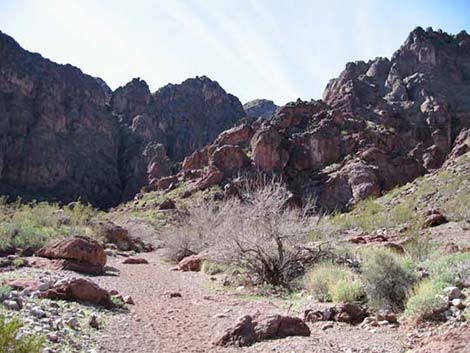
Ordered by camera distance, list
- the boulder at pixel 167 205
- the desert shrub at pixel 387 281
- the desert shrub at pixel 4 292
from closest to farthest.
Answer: the desert shrub at pixel 4 292
the desert shrub at pixel 387 281
the boulder at pixel 167 205

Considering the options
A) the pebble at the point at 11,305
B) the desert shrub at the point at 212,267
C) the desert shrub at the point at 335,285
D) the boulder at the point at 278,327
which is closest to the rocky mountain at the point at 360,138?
the desert shrub at the point at 212,267

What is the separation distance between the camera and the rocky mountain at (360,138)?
4881 cm

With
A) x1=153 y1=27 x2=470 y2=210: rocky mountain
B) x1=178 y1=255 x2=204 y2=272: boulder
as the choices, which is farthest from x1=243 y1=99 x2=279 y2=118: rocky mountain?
x1=178 y1=255 x2=204 y2=272: boulder

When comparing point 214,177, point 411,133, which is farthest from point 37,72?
point 411,133

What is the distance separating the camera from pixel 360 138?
174 feet

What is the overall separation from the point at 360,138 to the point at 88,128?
187ft

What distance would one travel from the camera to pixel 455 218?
77.1 feet

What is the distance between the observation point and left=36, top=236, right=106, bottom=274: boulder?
16219 mm

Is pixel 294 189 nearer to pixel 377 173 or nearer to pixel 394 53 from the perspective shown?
pixel 377 173

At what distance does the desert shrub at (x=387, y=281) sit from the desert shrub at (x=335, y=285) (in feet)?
1.21

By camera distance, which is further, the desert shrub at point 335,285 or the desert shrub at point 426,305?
the desert shrub at point 335,285

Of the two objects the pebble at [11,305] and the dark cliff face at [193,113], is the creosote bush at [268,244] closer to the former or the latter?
the pebble at [11,305]

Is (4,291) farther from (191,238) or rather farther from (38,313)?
(191,238)

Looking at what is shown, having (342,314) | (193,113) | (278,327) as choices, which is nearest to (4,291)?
(278,327)
